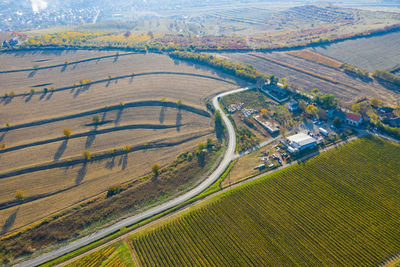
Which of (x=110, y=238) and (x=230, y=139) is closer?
(x=110, y=238)

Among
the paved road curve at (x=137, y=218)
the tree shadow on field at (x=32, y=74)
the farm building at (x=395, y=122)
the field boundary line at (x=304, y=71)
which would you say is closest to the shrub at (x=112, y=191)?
the paved road curve at (x=137, y=218)

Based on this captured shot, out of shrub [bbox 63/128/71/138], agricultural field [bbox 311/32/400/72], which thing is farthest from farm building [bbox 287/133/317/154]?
shrub [bbox 63/128/71/138]

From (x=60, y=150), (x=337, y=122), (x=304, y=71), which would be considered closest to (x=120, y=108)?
(x=60, y=150)

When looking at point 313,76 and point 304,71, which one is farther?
point 304,71

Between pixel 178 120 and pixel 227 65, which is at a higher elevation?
pixel 227 65

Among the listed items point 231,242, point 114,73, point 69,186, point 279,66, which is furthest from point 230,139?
point 114,73

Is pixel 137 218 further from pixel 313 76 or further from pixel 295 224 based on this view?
pixel 313 76

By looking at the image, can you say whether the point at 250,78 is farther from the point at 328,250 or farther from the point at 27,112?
the point at 27,112
